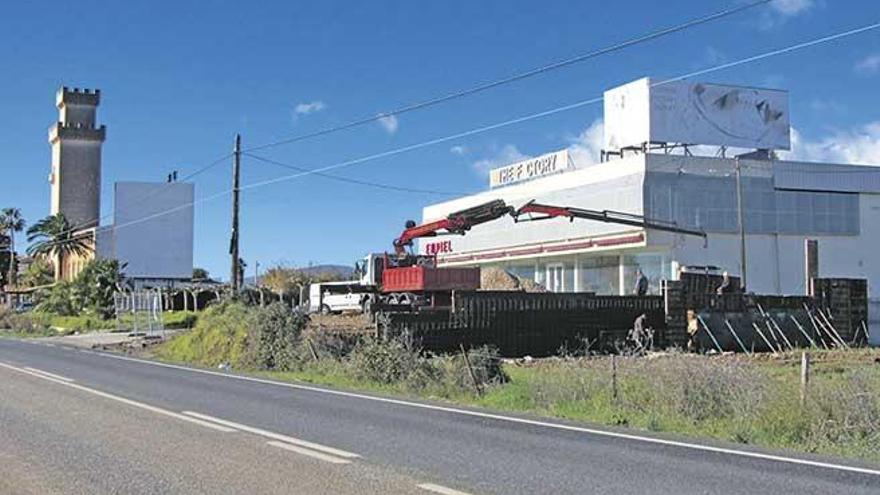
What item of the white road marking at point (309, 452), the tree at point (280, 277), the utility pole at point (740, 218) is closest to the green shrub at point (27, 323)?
the tree at point (280, 277)

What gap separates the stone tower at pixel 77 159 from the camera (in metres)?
112

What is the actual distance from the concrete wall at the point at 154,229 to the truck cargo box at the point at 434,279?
64.4 metres

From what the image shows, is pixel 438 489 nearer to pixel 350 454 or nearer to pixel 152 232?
pixel 350 454

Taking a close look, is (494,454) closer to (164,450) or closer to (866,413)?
(164,450)

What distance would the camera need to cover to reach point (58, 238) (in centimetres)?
10350

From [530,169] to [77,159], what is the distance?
64.4 meters

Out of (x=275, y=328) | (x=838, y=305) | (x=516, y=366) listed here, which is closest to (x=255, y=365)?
(x=275, y=328)

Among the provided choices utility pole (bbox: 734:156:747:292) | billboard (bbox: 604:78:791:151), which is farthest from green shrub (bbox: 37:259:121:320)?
utility pole (bbox: 734:156:747:292)

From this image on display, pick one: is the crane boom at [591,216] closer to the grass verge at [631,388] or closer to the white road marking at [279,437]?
the grass verge at [631,388]

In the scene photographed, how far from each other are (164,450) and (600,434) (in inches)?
213

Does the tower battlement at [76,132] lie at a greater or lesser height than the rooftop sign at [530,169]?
greater

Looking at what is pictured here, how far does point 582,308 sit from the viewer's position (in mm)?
35094

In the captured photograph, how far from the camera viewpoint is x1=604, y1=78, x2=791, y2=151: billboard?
204 feet

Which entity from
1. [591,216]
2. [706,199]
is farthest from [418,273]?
[706,199]
